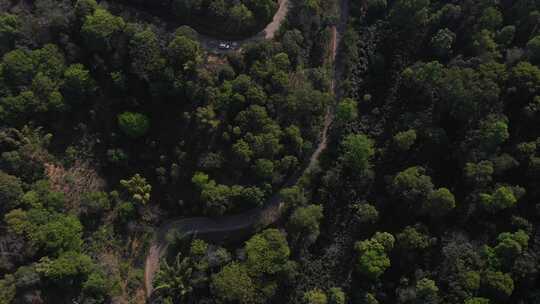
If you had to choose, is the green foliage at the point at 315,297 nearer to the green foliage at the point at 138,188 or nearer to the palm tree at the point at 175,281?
the palm tree at the point at 175,281

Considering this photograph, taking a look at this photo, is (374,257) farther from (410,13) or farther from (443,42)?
(410,13)

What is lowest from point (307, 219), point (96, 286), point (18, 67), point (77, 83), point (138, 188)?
point (96, 286)

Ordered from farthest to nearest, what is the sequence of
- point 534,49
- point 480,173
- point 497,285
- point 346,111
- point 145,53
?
point 346,111, point 145,53, point 534,49, point 480,173, point 497,285

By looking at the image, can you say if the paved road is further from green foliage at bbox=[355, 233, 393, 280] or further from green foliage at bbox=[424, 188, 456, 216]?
green foliage at bbox=[355, 233, 393, 280]

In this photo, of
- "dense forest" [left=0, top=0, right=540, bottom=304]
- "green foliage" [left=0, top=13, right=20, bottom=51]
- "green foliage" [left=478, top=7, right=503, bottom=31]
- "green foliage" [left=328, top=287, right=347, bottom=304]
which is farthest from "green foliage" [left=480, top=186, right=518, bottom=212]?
"green foliage" [left=0, top=13, right=20, bottom=51]

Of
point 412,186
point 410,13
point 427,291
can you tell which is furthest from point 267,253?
point 410,13

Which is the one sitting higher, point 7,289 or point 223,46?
point 223,46

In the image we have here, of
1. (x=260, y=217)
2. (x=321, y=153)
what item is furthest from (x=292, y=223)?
(x=321, y=153)
